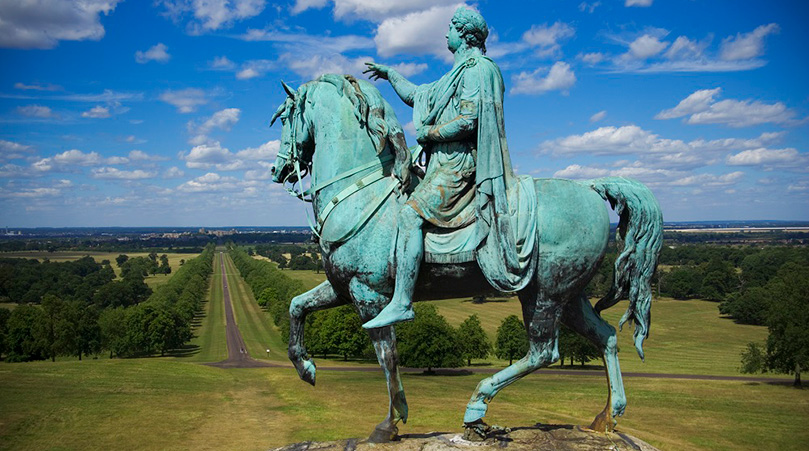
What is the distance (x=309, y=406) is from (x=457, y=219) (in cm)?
2789

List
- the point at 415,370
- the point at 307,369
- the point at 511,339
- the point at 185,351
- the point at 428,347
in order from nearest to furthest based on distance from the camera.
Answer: the point at 307,369
the point at 428,347
the point at 415,370
the point at 511,339
the point at 185,351

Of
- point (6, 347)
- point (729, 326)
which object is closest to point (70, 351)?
point (6, 347)

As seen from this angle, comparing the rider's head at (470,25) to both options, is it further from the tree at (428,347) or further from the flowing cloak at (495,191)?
the tree at (428,347)

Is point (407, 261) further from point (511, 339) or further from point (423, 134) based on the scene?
point (511, 339)

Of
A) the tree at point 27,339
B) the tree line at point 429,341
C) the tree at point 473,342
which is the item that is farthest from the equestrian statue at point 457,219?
the tree at point 27,339

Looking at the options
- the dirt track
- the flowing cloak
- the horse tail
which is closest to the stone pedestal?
the horse tail

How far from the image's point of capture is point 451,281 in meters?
8.62

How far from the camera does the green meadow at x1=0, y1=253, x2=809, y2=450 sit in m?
27.0

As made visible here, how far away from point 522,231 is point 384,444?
12.8 feet

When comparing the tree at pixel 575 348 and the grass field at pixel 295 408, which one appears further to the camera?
the tree at pixel 575 348

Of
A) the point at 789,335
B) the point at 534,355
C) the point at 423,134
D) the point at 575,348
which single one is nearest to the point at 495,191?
the point at 423,134

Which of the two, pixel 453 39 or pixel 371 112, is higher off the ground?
pixel 453 39

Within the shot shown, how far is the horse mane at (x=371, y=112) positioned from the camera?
8.44 m

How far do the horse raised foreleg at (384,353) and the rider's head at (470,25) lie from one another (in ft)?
13.4
